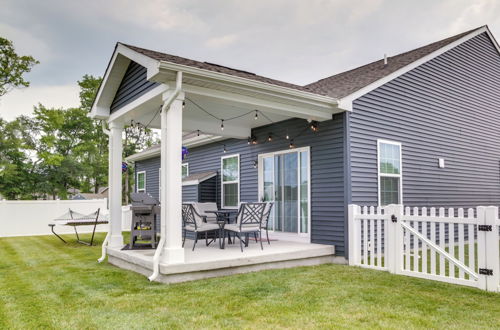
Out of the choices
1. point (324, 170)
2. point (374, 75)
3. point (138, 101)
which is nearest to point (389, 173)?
point (324, 170)

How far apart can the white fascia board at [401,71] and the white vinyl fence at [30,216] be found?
9.35 m

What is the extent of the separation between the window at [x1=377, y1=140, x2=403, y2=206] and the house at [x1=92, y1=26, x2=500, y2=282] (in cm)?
2

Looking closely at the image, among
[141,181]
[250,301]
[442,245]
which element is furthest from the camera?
[141,181]

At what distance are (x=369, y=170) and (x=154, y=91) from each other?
4037 mm

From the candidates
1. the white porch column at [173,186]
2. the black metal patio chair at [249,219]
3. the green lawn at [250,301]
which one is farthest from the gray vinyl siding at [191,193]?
the white porch column at [173,186]

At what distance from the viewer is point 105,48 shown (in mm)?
15273

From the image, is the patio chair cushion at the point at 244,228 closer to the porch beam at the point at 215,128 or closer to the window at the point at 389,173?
the window at the point at 389,173

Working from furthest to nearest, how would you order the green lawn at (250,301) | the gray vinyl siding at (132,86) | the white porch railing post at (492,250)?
the gray vinyl siding at (132,86) < the white porch railing post at (492,250) < the green lawn at (250,301)

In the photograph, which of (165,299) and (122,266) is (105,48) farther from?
(165,299)

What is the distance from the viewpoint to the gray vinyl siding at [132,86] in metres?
5.86

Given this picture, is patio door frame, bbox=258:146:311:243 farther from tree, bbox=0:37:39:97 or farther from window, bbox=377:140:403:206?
tree, bbox=0:37:39:97

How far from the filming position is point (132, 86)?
6320 mm

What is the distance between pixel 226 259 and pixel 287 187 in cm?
294

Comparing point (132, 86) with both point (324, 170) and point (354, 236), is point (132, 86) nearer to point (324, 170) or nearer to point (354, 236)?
point (324, 170)
